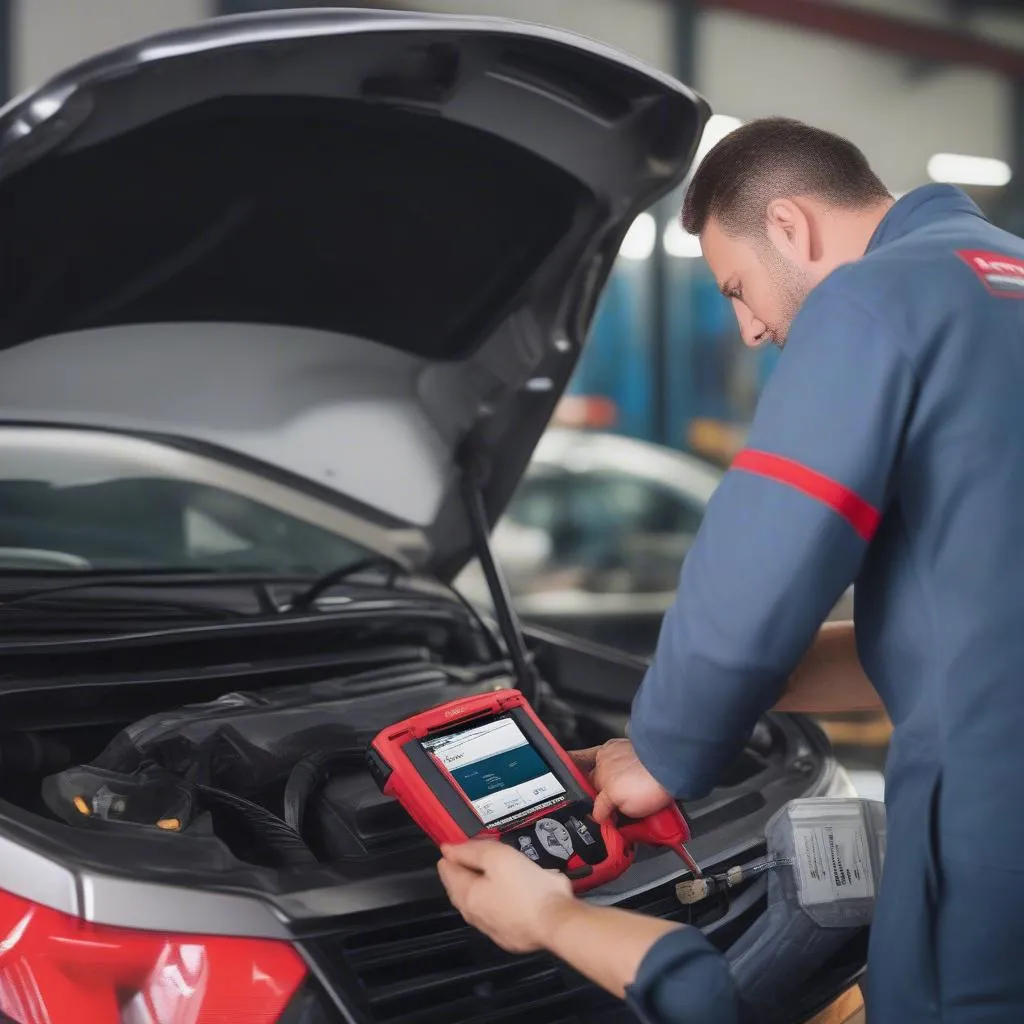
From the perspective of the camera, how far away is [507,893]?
116 cm

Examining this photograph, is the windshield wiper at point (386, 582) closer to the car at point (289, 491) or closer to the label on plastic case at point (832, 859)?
the car at point (289, 491)

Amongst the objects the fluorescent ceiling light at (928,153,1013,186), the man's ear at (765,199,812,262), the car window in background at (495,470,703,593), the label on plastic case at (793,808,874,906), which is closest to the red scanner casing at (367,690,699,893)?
the label on plastic case at (793,808,874,906)

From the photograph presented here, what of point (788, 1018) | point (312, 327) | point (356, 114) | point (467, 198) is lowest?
point (788, 1018)

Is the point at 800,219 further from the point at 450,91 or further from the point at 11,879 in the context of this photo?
the point at 11,879

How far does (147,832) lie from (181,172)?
3.00 ft

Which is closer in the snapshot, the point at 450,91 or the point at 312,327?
the point at 450,91

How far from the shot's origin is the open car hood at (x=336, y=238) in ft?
4.83

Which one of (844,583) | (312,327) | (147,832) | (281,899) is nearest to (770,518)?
(844,583)

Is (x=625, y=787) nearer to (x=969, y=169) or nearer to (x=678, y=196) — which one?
(x=678, y=196)

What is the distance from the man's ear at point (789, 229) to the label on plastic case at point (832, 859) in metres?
0.68

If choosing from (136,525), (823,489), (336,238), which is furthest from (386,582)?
(823,489)

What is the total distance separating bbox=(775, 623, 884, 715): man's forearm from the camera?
162cm

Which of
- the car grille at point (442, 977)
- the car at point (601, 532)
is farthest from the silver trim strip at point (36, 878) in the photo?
the car at point (601, 532)

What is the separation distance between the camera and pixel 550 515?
5.81 metres
